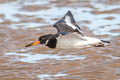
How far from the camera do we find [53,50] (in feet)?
40.7

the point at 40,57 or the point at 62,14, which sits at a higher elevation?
the point at 62,14

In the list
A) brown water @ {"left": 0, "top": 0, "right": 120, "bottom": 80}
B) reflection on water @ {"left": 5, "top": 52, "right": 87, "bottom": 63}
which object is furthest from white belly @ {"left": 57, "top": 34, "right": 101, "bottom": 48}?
reflection on water @ {"left": 5, "top": 52, "right": 87, "bottom": 63}

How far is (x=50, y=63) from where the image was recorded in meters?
11.2

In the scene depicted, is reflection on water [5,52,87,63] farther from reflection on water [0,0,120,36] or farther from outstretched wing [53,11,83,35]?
reflection on water [0,0,120,36]

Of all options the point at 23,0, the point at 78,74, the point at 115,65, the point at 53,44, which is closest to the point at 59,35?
the point at 53,44

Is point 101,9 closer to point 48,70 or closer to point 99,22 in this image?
point 99,22

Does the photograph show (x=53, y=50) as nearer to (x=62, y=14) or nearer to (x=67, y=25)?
(x=67, y=25)

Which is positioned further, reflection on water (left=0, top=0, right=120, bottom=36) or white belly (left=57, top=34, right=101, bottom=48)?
reflection on water (left=0, top=0, right=120, bottom=36)

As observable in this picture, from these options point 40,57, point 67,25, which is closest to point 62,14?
point 40,57

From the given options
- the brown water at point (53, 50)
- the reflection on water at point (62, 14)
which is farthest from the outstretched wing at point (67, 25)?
the reflection on water at point (62, 14)

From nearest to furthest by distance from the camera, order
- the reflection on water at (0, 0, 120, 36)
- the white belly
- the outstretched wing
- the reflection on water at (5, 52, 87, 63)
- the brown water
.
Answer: the white belly, the brown water, the outstretched wing, the reflection on water at (5, 52, 87, 63), the reflection on water at (0, 0, 120, 36)

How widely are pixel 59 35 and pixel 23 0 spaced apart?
9474mm

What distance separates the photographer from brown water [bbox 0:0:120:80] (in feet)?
34.3

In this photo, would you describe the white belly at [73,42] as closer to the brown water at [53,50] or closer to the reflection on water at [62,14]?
the brown water at [53,50]
